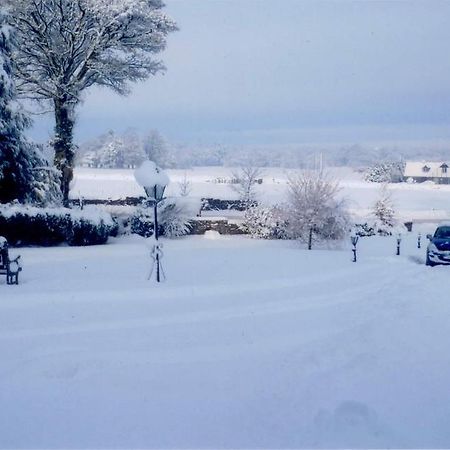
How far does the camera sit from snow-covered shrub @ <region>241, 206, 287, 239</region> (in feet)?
82.0

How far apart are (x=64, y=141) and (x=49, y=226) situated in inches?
283

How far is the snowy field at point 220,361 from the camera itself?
572 centimetres

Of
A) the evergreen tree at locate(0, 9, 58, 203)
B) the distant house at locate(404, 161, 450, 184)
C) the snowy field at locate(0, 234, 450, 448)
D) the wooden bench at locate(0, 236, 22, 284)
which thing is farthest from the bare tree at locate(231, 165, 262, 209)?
the distant house at locate(404, 161, 450, 184)

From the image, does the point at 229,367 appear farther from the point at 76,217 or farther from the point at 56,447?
the point at 76,217

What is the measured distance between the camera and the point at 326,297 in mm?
11844

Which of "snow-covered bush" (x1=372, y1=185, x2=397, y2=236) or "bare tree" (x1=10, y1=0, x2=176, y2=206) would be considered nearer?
"bare tree" (x1=10, y1=0, x2=176, y2=206)

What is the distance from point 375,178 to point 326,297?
80.1m

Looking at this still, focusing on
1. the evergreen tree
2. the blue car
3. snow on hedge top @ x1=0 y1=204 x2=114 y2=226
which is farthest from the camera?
the evergreen tree

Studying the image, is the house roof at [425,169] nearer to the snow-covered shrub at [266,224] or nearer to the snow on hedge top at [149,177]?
the snow-covered shrub at [266,224]

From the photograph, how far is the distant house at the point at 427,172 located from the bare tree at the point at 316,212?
8764 centimetres

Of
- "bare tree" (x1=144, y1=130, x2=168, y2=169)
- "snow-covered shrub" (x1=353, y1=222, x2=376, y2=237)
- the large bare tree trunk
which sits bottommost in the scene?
"snow-covered shrub" (x1=353, y1=222, x2=376, y2=237)

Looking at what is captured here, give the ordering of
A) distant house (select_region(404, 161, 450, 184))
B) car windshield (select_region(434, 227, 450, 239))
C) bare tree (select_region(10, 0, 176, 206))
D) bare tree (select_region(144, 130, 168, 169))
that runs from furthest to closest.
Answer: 1. distant house (select_region(404, 161, 450, 184))
2. bare tree (select_region(144, 130, 168, 169))
3. bare tree (select_region(10, 0, 176, 206))
4. car windshield (select_region(434, 227, 450, 239))

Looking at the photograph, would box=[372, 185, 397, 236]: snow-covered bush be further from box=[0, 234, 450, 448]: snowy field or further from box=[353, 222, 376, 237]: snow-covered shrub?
box=[0, 234, 450, 448]: snowy field

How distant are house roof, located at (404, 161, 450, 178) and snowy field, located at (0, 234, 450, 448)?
326ft
